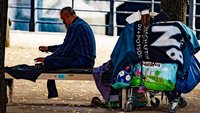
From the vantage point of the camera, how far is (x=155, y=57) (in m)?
7.95

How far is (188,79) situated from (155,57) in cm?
46

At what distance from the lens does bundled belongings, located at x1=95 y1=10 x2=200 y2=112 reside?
7.89 metres

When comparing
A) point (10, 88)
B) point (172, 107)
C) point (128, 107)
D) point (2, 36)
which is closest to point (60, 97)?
point (10, 88)

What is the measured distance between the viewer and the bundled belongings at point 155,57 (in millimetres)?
7887

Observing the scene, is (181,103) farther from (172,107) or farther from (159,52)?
(159,52)

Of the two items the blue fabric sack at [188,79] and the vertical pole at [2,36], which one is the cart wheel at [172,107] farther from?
the vertical pole at [2,36]

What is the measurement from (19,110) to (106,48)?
10.1 metres

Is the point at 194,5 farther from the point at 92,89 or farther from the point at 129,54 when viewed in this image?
the point at 129,54

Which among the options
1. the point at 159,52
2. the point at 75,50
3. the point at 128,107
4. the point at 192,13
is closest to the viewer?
the point at 159,52

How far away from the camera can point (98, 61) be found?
15.5 meters

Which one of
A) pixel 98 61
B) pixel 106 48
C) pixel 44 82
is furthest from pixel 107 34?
pixel 44 82

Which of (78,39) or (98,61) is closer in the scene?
(78,39)

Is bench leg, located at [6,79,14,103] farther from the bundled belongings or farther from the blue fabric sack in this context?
the blue fabric sack

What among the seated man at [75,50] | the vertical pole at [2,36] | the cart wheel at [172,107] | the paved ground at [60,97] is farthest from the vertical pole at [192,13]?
the vertical pole at [2,36]
